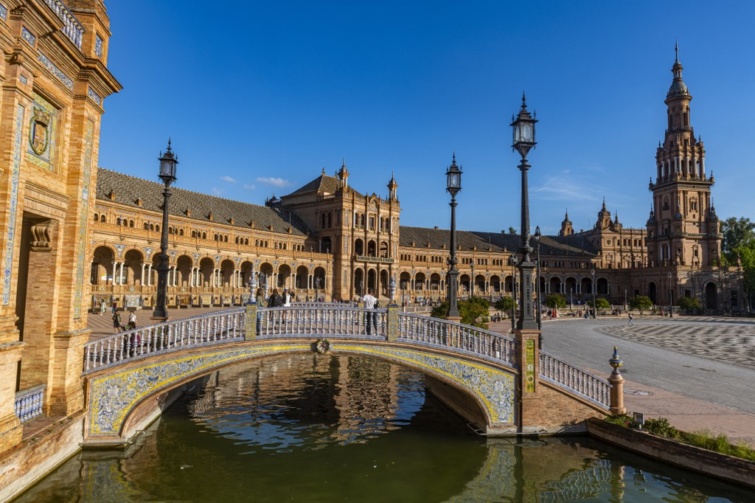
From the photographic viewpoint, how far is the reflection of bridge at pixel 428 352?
13.2 meters

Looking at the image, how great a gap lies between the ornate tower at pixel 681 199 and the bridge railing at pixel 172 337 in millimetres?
90734

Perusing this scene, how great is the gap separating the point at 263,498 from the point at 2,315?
232 inches

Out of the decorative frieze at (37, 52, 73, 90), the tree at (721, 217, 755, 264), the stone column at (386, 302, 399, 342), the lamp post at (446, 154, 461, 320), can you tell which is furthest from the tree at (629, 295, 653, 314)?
the decorative frieze at (37, 52, 73, 90)

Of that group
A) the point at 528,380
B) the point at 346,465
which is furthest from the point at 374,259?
the point at 346,465

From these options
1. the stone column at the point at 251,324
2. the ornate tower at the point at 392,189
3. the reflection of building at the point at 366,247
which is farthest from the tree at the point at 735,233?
the stone column at the point at 251,324

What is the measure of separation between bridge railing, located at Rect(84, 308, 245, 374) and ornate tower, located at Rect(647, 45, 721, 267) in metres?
90.7

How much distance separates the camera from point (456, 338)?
559 inches

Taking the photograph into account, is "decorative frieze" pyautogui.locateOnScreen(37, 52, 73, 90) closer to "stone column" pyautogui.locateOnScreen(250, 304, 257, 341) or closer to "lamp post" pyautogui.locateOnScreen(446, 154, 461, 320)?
"stone column" pyautogui.locateOnScreen(250, 304, 257, 341)

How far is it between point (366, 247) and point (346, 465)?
2613 inches

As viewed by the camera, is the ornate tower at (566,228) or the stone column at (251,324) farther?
the ornate tower at (566,228)

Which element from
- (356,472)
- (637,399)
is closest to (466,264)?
(637,399)

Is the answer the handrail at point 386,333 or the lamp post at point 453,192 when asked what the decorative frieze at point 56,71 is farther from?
the lamp post at point 453,192

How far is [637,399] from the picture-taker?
52.0ft

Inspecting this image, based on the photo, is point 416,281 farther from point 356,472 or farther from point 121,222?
point 356,472
